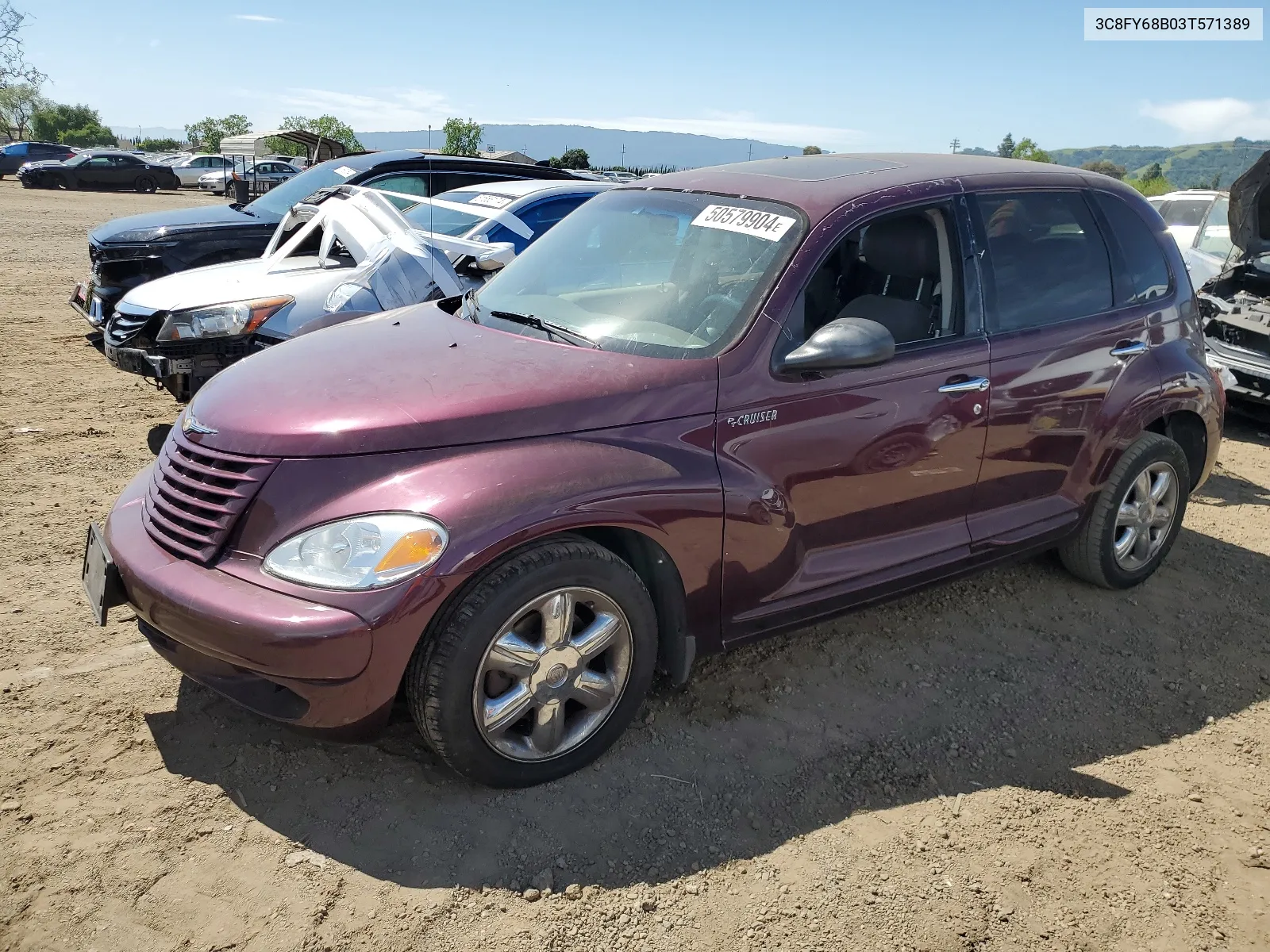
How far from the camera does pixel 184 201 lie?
94.8 ft

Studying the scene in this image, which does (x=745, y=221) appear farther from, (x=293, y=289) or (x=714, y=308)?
(x=293, y=289)

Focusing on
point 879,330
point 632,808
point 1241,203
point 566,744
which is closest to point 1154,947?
point 632,808

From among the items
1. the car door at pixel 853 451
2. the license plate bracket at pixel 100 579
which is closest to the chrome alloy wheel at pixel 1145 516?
the car door at pixel 853 451

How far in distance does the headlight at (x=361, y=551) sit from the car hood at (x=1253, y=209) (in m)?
7.01

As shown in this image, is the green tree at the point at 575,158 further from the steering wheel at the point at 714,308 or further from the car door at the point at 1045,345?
the steering wheel at the point at 714,308

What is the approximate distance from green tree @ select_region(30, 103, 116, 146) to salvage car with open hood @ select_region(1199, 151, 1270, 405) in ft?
242

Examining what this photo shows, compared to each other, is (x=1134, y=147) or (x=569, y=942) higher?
(x=1134, y=147)

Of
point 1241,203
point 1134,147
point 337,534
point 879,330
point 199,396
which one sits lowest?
point 337,534

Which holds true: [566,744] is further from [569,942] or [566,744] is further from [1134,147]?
[1134,147]

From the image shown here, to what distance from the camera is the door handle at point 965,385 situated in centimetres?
352

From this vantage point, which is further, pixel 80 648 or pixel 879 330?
pixel 80 648

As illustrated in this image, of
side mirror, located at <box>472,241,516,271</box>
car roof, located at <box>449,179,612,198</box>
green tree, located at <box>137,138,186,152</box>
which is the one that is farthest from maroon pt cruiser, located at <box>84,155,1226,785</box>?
green tree, located at <box>137,138,186,152</box>

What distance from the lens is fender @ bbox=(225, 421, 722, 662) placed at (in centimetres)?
258

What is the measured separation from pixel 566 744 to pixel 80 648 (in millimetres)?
2002
